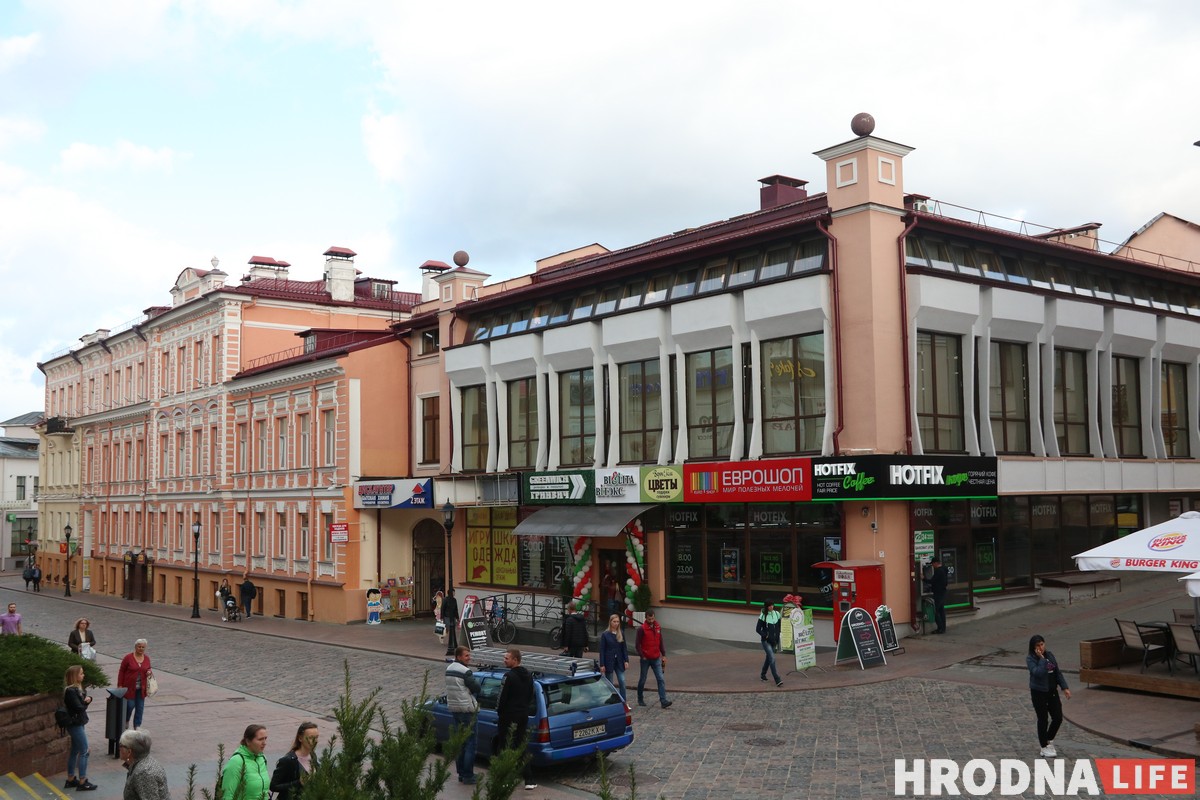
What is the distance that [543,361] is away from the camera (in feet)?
104

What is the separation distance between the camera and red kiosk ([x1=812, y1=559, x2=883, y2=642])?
73.1 feet

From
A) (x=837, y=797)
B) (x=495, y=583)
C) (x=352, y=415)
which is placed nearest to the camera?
(x=837, y=797)

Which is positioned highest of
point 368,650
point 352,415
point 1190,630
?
point 352,415

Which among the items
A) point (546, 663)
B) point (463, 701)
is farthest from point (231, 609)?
point (463, 701)

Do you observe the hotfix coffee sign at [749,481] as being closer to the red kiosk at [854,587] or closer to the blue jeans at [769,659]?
the red kiosk at [854,587]

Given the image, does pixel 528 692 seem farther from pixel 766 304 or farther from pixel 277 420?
pixel 277 420

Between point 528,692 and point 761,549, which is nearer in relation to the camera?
point 528,692

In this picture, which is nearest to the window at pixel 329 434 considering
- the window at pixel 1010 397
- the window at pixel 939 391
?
the window at pixel 939 391

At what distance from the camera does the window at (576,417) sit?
30.5 m

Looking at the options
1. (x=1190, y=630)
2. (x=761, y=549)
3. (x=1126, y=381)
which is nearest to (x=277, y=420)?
(x=761, y=549)

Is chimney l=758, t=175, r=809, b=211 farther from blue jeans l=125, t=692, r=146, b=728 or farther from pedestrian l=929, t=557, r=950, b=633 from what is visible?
blue jeans l=125, t=692, r=146, b=728

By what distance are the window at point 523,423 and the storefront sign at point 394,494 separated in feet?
9.87

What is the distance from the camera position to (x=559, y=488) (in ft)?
98.6

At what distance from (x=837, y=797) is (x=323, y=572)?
92.0 feet
